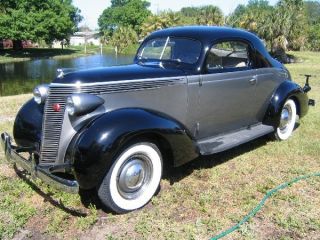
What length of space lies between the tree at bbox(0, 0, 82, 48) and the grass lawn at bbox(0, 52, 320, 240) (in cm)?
4614

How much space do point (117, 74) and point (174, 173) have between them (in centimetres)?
173

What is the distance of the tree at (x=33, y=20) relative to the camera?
47719mm

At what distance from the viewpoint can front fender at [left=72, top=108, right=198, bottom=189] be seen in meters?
3.82

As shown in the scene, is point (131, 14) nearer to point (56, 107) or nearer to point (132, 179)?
point (56, 107)

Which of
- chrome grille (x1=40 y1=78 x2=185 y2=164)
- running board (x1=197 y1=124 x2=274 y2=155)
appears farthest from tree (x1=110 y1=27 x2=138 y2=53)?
chrome grille (x1=40 y1=78 x2=185 y2=164)

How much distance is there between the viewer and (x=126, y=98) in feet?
14.3

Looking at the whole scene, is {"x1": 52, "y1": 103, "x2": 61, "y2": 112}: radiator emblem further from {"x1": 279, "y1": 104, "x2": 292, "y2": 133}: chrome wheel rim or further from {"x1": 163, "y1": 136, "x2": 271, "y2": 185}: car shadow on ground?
{"x1": 279, "y1": 104, "x2": 292, "y2": 133}: chrome wheel rim

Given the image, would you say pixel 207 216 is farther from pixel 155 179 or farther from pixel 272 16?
pixel 272 16

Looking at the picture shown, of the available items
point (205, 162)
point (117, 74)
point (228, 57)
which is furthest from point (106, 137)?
point (228, 57)

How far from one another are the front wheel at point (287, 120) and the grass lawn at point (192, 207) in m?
0.93

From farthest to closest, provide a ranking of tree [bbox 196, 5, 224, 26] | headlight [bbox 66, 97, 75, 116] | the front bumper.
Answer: tree [bbox 196, 5, 224, 26] → headlight [bbox 66, 97, 75, 116] → the front bumper

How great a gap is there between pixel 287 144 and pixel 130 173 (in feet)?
11.2

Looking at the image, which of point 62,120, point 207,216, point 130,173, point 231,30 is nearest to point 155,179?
point 130,173

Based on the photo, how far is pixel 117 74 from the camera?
4.39 m
